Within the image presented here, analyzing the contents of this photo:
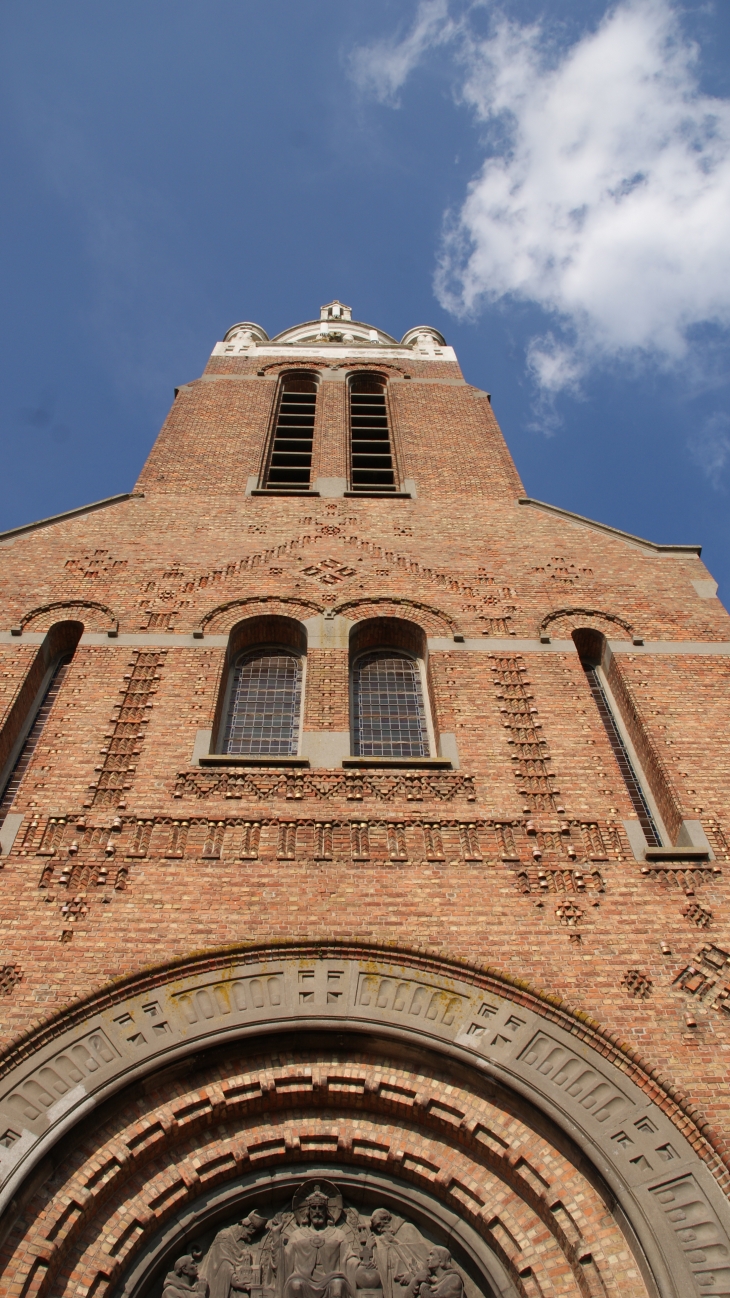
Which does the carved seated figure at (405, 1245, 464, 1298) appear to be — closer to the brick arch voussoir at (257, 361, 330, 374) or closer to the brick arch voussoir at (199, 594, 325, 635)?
the brick arch voussoir at (199, 594, 325, 635)

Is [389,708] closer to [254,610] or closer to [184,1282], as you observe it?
[254,610]

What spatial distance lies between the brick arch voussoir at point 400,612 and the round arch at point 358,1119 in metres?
4.73

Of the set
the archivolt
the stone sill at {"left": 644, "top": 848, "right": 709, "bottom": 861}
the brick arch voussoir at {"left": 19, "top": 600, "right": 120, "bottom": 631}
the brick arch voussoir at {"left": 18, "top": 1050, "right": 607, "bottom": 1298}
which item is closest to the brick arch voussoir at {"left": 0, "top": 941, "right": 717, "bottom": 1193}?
the brick arch voussoir at {"left": 18, "top": 1050, "right": 607, "bottom": 1298}

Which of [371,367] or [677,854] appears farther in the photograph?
[371,367]

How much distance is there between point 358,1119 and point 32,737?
199 inches

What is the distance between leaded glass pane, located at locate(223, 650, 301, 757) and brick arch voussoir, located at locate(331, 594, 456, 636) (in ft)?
2.77

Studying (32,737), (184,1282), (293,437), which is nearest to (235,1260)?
(184,1282)

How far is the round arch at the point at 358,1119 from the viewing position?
6105mm

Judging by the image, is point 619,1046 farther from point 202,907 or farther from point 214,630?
point 214,630

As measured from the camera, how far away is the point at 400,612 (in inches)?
→ 460

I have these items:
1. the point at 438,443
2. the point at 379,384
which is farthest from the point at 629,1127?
the point at 379,384

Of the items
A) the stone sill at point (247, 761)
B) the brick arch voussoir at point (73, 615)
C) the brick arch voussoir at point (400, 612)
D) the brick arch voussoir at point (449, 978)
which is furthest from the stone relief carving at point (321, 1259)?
the brick arch voussoir at point (73, 615)

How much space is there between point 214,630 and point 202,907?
4166 mm

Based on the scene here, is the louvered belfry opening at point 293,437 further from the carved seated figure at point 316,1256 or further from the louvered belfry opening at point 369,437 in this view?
the carved seated figure at point 316,1256
